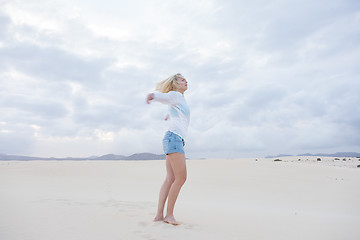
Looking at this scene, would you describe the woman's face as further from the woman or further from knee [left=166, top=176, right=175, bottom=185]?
knee [left=166, top=176, right=175, bottom=185]

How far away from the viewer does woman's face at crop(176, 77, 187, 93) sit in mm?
4000

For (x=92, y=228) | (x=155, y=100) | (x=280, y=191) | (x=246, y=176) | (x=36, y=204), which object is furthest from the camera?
(x=246, y=176)

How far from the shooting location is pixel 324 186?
29.0ft

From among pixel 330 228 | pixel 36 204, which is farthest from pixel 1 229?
pixel 330 228

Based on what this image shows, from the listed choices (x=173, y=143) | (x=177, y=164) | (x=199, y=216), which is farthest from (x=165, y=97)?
(x=199, y=216)

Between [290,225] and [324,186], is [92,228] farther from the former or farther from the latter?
[324,186]

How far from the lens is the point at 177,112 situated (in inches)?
147

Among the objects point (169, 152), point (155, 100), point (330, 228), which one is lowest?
point (330, 228)

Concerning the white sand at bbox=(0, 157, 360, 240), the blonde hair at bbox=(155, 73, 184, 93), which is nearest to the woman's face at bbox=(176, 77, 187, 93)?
the blonde hair at bbox=(155, 73, 184, 93)

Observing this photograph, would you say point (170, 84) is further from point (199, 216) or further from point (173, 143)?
point (199, 216)

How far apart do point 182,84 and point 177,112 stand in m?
0.50

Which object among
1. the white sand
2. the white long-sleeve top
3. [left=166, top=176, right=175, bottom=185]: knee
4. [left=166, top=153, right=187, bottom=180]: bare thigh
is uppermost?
the white long-sleeve top

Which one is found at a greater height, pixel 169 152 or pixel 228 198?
pixel 169 152

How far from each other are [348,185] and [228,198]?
4.58 m
